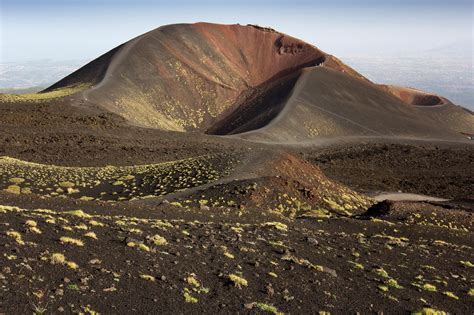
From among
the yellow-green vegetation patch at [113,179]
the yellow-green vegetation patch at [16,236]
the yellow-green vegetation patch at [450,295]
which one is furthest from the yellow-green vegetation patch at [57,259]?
the yellow-green vegetation patch at [113,179]

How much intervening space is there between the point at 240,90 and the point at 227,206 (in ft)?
326

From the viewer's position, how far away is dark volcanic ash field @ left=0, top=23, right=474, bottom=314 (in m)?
16.6

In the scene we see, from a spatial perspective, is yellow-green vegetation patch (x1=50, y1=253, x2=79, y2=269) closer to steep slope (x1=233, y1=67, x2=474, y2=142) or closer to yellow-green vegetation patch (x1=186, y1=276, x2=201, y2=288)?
yellow-green vegetation patch (x1=186, y1=276, x2=201, y2=288)

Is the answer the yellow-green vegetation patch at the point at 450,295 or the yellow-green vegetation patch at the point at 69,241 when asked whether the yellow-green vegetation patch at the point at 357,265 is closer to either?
the yellow-green vegetation patch at the point at 450,295

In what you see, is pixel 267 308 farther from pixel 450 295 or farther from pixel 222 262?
pixel 450 295

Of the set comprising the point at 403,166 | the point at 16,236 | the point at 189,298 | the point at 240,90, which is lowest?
the point at 403,166

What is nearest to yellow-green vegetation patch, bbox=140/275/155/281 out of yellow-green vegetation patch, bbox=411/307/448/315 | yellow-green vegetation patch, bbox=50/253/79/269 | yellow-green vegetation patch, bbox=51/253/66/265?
yellow-green vegetation patch, bbox=50/253/79/269

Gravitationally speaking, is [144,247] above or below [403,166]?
above

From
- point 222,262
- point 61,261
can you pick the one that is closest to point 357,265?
point 222,262

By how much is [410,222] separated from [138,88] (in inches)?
3320

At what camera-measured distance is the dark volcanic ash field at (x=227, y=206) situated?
1662cm

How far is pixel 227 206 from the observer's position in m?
35.5

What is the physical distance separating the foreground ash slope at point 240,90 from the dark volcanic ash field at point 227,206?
0.76 m

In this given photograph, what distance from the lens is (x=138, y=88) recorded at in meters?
109
